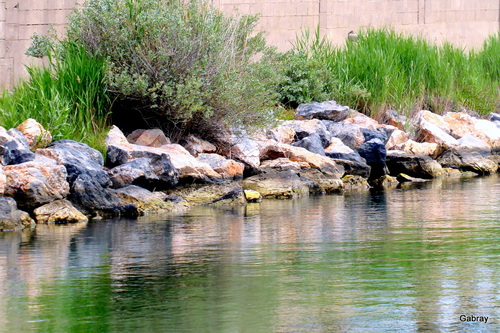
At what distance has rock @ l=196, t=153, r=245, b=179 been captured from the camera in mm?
12469

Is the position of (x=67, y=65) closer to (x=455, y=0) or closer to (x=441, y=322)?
(x=441, y=322)

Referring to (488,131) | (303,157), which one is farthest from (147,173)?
(488,131)

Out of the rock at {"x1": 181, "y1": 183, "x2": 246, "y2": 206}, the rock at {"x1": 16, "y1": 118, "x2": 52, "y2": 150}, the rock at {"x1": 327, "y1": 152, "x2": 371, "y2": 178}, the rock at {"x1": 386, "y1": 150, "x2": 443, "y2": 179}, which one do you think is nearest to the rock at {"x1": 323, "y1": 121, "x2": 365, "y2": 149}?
the rock at {"x1": 386, "y1": 150, "x2": 443, "y2": 179}

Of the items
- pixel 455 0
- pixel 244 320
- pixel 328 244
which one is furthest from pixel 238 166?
pixel 455 0

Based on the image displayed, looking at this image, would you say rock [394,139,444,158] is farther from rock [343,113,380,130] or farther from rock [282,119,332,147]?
rock [282,119,332,147]

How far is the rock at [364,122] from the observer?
1654 cm

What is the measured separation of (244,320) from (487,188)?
8627 millimetres

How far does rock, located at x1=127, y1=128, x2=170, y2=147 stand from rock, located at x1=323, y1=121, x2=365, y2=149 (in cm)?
360

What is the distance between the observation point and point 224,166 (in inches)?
493

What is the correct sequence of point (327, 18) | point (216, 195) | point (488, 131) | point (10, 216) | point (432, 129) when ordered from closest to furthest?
point (10, 216)
point (216, 195)
point (432, 129)
point (488, 131)
point (327, 18)

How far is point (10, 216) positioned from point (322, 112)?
8379 millimetres

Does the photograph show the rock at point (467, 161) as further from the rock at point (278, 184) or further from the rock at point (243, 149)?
the rock at point (278, 184)

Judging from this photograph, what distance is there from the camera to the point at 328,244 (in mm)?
7574

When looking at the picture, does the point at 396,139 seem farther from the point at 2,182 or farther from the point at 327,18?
the point at 2,182
